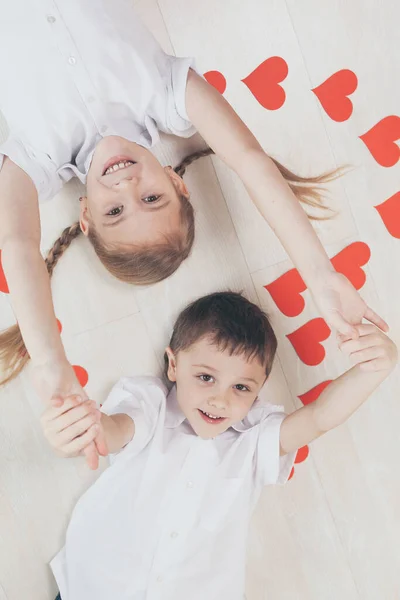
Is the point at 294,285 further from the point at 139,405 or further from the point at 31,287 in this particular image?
the point at 31,287

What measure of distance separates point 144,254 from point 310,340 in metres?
0.43

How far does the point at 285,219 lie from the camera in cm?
107

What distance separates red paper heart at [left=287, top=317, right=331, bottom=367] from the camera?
1328 mm

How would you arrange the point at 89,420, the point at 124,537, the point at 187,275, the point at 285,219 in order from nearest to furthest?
the point at 89,420
the point at 285,219
the point at 124,537
the point at 187,275

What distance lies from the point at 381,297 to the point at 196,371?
1.47ft

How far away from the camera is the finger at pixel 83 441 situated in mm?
893

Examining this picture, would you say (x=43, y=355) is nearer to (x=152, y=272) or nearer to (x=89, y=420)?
(x=89, y=420)

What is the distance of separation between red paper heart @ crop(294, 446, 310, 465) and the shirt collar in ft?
0.48

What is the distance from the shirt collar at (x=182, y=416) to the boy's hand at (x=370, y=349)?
0.28 meters

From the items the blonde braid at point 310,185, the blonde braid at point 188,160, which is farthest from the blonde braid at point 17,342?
the blonde braid at point 310,185

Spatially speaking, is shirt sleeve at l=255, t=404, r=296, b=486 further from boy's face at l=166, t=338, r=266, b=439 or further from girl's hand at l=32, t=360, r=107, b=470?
girl's hand at l=32, t=360, r=107, b=470

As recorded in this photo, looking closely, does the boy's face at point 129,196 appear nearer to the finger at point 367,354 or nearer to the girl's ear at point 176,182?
the girl's ear at point 176,182

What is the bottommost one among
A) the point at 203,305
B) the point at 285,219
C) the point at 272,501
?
the point at 272,501

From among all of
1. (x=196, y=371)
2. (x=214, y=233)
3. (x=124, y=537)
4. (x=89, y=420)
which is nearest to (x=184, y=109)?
(x=214, y=233)
